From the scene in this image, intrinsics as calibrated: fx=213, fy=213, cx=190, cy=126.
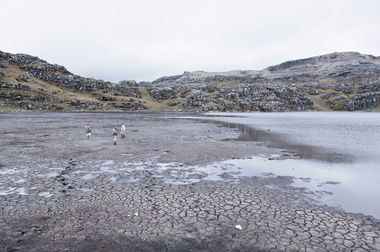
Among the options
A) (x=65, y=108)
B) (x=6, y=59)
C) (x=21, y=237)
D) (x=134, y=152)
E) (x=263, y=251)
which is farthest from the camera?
(x=6, y=59)

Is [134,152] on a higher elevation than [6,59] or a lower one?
lower

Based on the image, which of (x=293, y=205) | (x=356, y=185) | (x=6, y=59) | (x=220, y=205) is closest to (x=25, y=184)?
(x=220, y=205)

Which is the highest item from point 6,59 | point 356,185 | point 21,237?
point 6,59

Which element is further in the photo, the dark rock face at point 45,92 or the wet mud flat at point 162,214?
the dark rock face at point 45,92

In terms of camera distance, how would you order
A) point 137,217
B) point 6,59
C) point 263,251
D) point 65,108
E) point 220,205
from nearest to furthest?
point 263,251 → point 137,217 → point 220,205 → point 65,108 → point 6,59

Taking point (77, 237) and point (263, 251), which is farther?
point (77, 237)

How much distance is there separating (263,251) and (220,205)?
356 centimetres

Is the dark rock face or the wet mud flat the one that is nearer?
the wet mud flat

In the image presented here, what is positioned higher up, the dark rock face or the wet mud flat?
the dark rock face

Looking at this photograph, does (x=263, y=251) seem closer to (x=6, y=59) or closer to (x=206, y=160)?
(x=206, y=160)

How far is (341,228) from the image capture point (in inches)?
335

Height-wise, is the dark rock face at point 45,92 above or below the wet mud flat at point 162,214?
above

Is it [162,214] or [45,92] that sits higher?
[45,92]

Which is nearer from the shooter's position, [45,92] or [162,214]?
[162,214]
